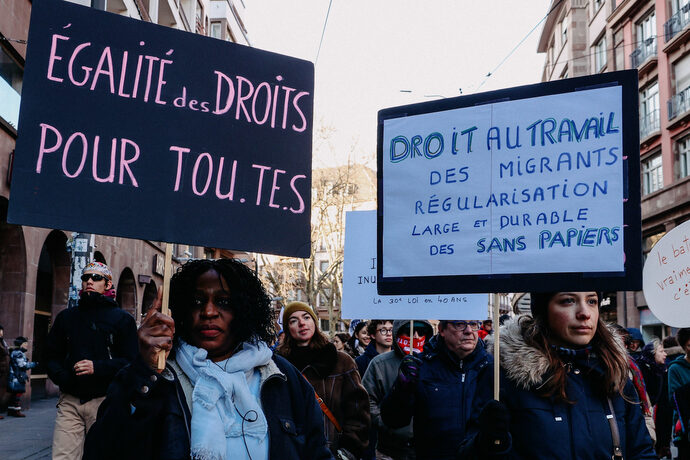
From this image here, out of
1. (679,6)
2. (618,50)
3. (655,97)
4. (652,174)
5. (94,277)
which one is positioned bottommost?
(94,277)

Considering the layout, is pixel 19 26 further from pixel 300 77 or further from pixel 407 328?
pixel 300 77

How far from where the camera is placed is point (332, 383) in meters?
5.43

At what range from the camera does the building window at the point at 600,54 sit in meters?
31.8

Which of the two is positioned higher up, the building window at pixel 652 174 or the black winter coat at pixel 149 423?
the building window at pixel 652 174

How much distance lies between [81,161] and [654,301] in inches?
150

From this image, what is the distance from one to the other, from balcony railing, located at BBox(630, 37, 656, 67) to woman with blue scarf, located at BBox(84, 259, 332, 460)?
2689 cm

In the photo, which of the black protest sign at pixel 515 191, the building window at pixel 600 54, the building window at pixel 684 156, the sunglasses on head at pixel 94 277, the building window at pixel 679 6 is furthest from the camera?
the building window at pixel 600 54

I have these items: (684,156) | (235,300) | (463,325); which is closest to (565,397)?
(235,300)

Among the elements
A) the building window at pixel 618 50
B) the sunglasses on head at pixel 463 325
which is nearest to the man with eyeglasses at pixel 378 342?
the sunglasses on head at pixel 463 325

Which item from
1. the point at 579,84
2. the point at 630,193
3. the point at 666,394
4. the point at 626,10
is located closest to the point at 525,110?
the point at 579,84

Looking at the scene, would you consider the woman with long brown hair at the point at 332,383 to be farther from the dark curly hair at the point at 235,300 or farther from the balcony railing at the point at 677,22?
the balcony railing at the point at 677,22

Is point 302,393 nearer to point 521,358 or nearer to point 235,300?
point 235,300

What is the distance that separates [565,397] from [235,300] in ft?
4.35

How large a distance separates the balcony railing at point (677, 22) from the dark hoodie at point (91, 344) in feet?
76.3
